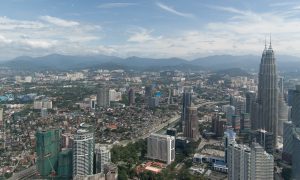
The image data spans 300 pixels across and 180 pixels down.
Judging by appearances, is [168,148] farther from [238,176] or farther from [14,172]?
[14,172]

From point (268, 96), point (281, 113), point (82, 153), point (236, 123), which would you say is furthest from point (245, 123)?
point (82, 153)

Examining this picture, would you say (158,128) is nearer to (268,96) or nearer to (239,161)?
(268,96)

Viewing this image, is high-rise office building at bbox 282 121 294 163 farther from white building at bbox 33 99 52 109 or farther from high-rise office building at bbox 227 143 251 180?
white building at bbox 33 99 52 109

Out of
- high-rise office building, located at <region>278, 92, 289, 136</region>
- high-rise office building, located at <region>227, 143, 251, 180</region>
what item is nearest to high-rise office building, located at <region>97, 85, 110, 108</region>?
high-rise office building, located at <region>278, 92, 289, 136</region>

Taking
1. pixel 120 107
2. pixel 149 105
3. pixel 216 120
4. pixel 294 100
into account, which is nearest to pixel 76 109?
pixel 120 107

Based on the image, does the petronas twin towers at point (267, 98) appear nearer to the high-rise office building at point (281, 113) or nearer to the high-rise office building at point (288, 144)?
the high-rise office building at point (281, 113)

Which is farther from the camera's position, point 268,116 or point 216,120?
point 216,120
